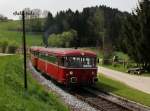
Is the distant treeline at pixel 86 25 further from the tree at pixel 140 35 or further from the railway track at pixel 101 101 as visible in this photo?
the railway track at pixel 101 101

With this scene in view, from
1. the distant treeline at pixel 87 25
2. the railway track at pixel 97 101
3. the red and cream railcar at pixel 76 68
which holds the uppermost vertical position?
the distant treeline at pixel 87 25

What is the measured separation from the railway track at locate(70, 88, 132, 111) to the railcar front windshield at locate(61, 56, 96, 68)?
1.74 meters

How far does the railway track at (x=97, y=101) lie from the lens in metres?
22.6

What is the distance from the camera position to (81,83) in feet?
98.0

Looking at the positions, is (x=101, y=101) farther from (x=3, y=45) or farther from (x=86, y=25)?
(x=86, y=25)

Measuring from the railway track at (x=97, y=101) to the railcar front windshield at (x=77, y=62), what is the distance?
1745mm

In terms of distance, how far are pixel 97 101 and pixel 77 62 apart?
17.1 ft

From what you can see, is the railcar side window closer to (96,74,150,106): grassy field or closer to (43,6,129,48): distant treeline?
(96,74,150,106): grassy field

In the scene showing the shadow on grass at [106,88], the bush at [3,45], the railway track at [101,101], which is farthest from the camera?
the bush at [3,45]

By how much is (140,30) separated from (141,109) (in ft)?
75.8

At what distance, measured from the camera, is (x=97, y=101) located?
25.4 meters

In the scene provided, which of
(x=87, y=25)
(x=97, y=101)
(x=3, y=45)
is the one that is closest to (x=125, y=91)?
(x=97, y=101)

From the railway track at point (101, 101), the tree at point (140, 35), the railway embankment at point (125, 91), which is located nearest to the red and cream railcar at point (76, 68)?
the railway track at point (101, 101)

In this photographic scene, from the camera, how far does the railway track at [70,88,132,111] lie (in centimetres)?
2258
